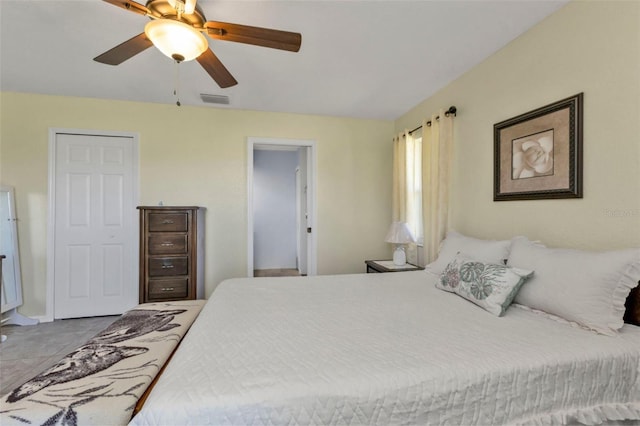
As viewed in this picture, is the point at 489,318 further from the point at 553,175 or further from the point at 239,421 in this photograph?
the point at 239,421

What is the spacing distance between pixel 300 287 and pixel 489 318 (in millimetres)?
1144

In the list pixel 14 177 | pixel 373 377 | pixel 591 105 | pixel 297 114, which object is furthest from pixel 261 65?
pixel 14 177

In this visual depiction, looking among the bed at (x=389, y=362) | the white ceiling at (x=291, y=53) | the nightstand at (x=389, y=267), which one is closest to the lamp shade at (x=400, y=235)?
the nightstand at (x=389, y=267)

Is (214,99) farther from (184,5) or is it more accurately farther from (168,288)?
(168,288)

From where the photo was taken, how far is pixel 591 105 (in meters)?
1.52

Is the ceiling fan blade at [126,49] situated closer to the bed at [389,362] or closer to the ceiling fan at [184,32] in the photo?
the ceiling fan at [184,32]

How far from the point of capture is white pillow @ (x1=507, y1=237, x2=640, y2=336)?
3.84ft

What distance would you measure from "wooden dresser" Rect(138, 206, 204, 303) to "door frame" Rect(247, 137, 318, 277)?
70cm

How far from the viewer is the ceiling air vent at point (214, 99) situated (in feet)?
9.82

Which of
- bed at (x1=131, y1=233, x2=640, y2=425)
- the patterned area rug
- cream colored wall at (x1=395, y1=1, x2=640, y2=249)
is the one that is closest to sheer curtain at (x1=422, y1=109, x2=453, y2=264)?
cream colored wall at (x1=395, y1=1, x2=640, y2=249)

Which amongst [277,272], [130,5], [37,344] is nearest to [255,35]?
[130,5]

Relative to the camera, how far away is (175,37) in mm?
1384

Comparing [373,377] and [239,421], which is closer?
[239,421]

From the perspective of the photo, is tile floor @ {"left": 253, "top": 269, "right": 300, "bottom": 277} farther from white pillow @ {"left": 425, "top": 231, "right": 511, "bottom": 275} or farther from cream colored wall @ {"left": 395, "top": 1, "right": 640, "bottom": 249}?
cream colored wall @ {"left": 395, "top": 1, "right": 640, "bottom": 249}
